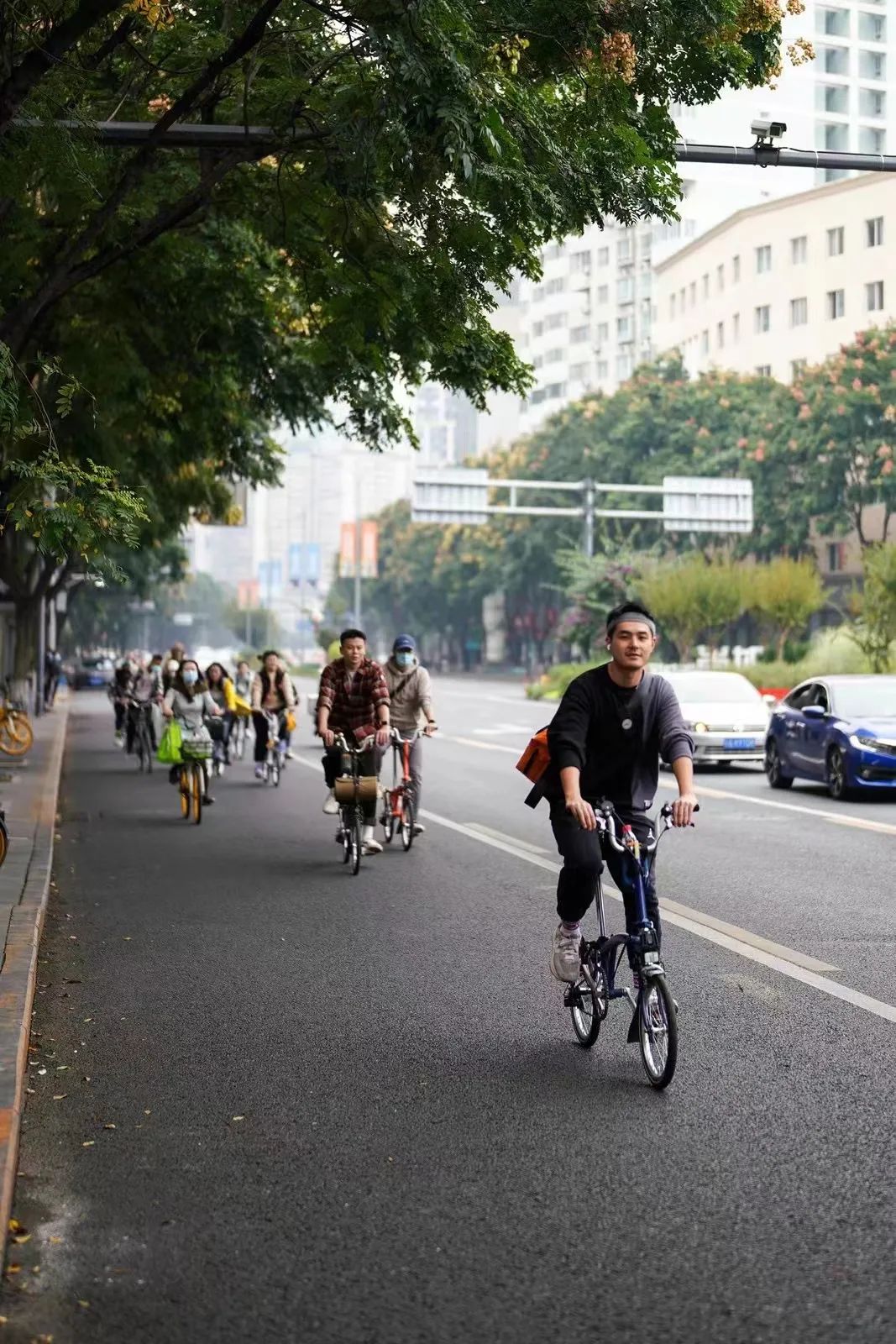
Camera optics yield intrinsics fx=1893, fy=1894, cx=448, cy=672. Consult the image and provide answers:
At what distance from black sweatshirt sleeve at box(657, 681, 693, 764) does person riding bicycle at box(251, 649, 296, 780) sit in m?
16.7

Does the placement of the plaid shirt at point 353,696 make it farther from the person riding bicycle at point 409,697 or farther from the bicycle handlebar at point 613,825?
the bicycle handlebar at point 613,825

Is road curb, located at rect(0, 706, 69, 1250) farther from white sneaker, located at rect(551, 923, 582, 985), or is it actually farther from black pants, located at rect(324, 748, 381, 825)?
black pants, located at rect(324, 748, 381, 825)

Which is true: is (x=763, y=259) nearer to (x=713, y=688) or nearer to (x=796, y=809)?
(x=713, y=688)

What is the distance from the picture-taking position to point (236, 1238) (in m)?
4.95

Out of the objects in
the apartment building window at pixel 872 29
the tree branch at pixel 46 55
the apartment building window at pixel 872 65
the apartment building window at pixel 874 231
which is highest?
the apartment building window at pixel 872 29

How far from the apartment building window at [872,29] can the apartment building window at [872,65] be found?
32.5 inches

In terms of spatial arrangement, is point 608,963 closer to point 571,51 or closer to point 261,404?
point 571,51

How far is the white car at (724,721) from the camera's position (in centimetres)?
2633

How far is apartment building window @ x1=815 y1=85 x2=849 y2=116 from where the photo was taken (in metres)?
97.9

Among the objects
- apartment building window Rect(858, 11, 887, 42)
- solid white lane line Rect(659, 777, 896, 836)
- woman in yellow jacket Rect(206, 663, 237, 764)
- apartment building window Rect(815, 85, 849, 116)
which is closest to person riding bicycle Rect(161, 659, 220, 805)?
woman in yellow jacket Rect(206, 663, 237, 764)

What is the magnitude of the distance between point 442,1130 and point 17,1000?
233cm

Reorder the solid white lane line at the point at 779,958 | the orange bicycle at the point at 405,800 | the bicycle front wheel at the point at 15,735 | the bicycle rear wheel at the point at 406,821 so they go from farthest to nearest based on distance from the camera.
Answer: the bicycle front wheel at the point at 15,735 → the bicycle rear wheel at the point at 406,821 → the orange bicycle at the point at 405,800 → the solid white lane line at the point at 779,958

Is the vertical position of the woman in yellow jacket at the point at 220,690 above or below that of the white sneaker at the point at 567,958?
above

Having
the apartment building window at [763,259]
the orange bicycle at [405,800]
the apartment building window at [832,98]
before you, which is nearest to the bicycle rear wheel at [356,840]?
the orange bicycle at [405,800]
